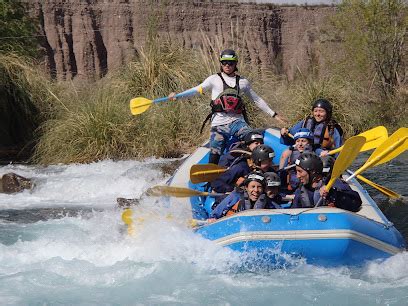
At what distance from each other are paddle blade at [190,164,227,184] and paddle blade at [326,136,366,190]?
1349 mm

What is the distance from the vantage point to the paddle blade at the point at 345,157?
5.21 meters

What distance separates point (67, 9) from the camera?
139 feet

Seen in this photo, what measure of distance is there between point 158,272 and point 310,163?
141cm

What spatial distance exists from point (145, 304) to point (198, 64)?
8.26 meters

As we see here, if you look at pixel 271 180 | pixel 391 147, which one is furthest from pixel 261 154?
pixel 391 147

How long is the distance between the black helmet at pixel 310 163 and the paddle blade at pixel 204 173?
1.14m

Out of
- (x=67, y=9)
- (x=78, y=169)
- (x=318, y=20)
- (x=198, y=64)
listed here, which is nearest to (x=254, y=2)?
(x=318, y=20)

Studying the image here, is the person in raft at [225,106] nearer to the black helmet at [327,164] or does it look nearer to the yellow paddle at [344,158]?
the black helmet at [327,164]

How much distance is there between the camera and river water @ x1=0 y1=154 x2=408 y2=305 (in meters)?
4.48

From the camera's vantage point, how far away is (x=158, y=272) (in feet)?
16.0

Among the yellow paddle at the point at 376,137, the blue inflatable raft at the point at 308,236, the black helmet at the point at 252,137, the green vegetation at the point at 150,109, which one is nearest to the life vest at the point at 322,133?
the yellow paddle at the point at 376,137

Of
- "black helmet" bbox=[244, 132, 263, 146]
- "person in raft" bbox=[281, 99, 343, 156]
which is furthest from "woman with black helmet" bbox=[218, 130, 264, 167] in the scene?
"person in raft" bbox=[281, 99, 343, 156]

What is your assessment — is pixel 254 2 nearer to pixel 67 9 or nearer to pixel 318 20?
pixel 318 20

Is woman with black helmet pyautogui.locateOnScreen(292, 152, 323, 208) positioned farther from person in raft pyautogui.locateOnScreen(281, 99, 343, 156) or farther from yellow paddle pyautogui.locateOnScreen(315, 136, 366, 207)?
person in raft pyautogui.locateOnScreen(281, 99, 343, 156)
